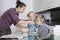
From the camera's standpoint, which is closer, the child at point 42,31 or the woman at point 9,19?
the child at point 42,31

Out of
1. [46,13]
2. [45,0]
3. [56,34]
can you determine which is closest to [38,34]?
[56,34]

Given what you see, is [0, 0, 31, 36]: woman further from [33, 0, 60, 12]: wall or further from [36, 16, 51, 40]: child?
[33, 0, 60, 12]: wall

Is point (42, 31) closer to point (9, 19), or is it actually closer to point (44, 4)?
point (9, 19)

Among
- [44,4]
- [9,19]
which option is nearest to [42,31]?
[9,19]

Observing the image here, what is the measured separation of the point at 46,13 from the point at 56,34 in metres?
2.25

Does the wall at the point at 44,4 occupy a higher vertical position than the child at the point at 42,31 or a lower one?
higher

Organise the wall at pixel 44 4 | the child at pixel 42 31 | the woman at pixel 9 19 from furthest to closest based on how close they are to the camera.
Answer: the wall at pixel 44 4
the woman at pixel 9 19
the child at pixel 42 31

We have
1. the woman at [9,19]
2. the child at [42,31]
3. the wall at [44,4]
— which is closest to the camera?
the child at [42,31]

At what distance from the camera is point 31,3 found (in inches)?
143

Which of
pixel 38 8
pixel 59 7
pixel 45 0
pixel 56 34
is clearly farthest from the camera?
pixel 38 8

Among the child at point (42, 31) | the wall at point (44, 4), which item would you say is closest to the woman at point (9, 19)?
the child at point (42, 31)

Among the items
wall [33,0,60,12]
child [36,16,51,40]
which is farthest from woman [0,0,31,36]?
wall [33,0,60,12]

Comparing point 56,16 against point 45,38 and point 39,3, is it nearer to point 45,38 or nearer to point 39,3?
point 39,3

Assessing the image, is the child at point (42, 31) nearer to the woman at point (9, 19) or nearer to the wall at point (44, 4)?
the woman at point (9, 19)
